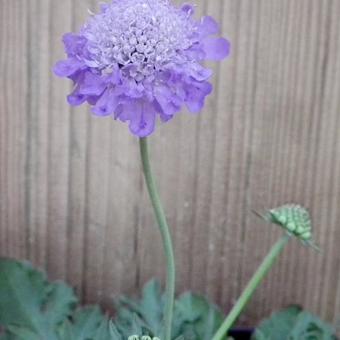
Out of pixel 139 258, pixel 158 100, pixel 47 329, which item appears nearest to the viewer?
pixel 158 100

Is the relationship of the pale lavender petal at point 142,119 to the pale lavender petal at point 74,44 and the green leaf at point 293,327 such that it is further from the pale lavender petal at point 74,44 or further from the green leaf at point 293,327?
the green leaf at point 293,327

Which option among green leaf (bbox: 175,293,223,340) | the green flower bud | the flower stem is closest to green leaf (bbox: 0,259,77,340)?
green leaf (bbox: 175,293,223,340)

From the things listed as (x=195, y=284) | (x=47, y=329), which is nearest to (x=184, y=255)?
(x=195, y=284)

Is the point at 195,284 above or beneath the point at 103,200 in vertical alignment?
beneath

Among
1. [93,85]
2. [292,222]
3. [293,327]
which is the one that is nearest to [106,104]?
[93,85]

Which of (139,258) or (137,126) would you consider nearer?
(137,126)

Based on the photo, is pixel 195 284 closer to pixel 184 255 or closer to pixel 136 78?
pixel 184 255

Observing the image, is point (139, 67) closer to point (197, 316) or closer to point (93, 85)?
point (93, 85)
